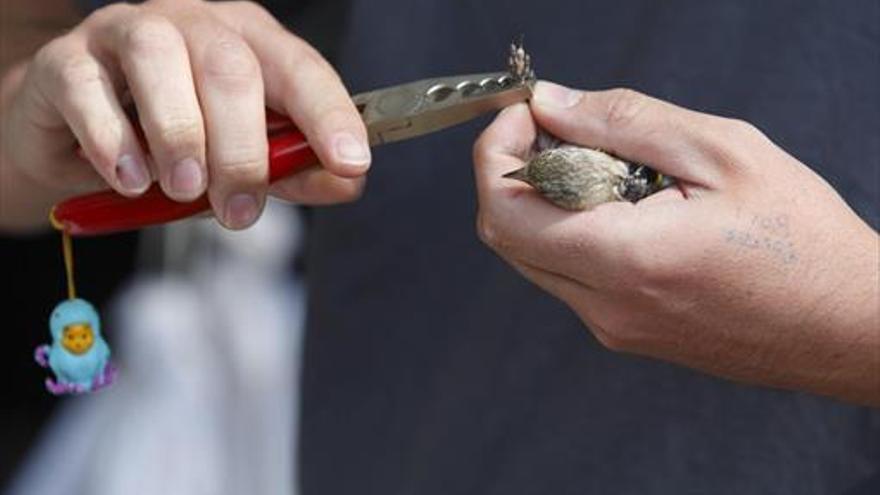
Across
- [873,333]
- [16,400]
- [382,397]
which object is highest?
[873,333]

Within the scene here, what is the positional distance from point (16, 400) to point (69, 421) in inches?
6.2

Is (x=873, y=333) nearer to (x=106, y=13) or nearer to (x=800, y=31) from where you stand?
(x=800, y=31)

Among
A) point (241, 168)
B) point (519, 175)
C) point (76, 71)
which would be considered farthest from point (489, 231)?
point (76, 71)

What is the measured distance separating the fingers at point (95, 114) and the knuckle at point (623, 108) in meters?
0.26

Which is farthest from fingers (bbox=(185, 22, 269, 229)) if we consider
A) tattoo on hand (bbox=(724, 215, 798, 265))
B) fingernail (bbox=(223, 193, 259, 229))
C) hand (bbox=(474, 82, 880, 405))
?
tattoo on hand (bbox=(724, 215, 798, 265))

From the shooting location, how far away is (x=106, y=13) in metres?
0.73

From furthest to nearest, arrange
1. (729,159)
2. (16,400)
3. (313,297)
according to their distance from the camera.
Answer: (16,400), (313,297), (729,159)

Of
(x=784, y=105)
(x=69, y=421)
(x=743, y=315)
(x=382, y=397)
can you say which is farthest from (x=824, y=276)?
(x=69, y=421)

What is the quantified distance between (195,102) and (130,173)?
0.18 feet

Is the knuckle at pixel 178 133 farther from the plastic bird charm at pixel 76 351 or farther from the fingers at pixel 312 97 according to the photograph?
the plastic bird charm at pixel 76 351

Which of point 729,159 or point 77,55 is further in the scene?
point 77,55

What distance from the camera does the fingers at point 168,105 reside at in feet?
2.15

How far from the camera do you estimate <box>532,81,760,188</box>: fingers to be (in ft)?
1.96

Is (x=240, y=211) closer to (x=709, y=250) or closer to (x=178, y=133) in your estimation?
(x=178, y=133)
